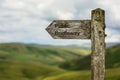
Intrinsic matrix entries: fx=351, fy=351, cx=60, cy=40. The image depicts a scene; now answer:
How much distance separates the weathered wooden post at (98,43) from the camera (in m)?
9.94

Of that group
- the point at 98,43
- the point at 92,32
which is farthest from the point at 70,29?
the point at 98,43

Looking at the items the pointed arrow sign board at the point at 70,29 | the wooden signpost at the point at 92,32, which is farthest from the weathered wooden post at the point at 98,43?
the pointed arrow sign board at the point at 70,29

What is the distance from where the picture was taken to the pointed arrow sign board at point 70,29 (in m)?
10.2

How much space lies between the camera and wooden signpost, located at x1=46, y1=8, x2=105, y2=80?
32.7ft

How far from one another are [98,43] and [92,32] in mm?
394

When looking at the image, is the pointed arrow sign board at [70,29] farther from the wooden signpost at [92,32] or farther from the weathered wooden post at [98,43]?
the weathered wooden post at [98,43]

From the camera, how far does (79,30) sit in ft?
33.7

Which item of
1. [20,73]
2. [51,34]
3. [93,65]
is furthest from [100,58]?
[20,73]

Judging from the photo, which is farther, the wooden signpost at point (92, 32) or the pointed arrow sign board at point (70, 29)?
the pointed arrow sign board at point (70, 29)

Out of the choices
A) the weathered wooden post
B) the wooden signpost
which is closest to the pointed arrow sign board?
the wooden signpost

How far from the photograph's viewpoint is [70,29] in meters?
10.3

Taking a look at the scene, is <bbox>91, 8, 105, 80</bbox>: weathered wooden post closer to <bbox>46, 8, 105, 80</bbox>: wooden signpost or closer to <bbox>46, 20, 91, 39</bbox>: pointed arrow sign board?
<bbox>46, 8, 105, 80</bbox>: wooden signpost

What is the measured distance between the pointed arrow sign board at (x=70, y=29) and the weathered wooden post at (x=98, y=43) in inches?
Answer: 7.5

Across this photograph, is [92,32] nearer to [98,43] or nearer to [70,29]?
[98,43]
